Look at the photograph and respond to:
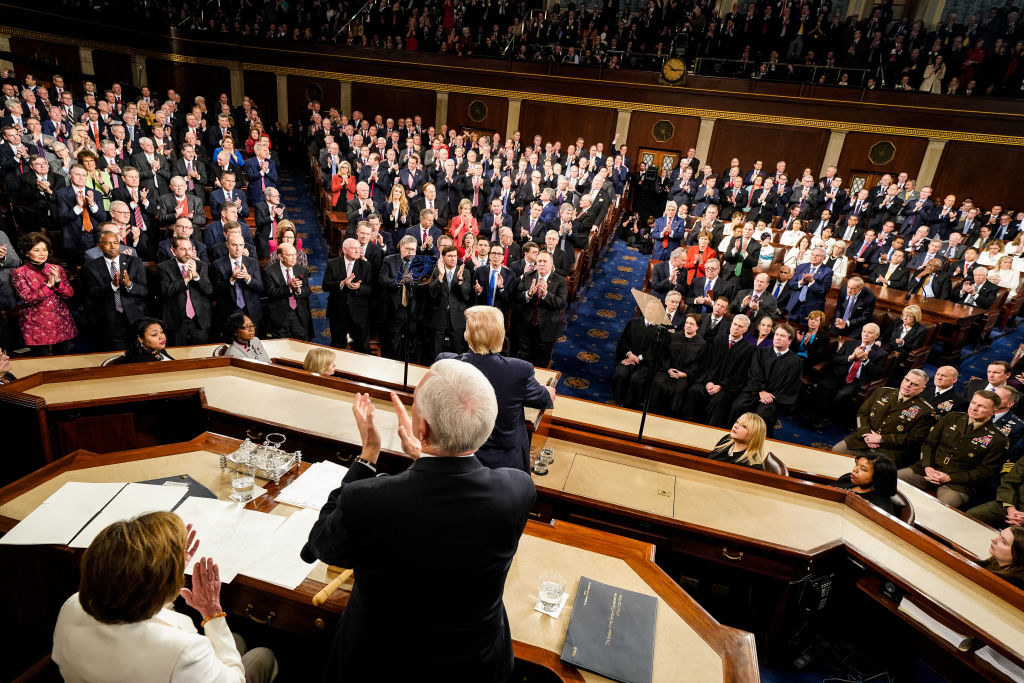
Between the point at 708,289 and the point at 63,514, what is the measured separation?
6.77m

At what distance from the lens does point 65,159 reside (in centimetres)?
759

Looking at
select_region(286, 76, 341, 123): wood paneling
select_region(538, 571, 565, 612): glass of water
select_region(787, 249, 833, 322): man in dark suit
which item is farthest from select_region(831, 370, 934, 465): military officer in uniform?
select_region(286, 76, 341, 123): wood paneling

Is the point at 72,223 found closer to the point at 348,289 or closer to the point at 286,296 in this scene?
the point at 286,296

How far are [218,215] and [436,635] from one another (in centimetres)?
794

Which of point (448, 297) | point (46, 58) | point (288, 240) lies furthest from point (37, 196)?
point (46, 58)

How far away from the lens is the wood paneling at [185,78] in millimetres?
17953

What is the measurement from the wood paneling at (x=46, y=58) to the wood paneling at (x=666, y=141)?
13802mm

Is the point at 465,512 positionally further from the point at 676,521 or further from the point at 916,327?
the point at 916,327

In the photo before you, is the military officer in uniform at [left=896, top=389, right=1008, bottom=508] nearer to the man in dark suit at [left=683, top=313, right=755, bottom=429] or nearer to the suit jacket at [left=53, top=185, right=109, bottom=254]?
the man in dark suit at [left=683, top=313, right=755, bottom=429]

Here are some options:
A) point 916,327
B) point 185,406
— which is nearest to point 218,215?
point 185,406

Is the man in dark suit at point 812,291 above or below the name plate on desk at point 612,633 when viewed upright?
above

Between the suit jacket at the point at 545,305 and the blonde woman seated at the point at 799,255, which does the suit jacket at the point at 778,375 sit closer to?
the suit jacket at the point at 545,305

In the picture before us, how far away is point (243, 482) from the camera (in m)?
2.48

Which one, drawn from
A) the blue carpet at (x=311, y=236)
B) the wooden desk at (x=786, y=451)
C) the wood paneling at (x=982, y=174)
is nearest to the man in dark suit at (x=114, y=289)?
the blue carpet at (x=311, y=236)
